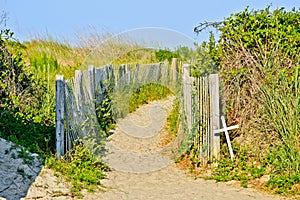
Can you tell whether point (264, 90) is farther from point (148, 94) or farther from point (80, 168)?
point (148, 94)

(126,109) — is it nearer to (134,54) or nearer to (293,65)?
(134,54)

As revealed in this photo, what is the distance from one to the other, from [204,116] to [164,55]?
7.68m

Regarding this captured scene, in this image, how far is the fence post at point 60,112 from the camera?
7.61m

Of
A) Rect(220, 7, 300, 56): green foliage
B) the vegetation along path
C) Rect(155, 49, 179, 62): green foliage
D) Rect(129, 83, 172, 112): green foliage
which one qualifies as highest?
Rect(155, 49, 179, 62): green foliage

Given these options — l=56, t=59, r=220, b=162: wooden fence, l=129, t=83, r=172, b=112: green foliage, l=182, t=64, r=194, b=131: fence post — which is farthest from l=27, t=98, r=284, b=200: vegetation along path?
l=129, t=83, r=172, b=112: green foliage

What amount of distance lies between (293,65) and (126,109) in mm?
5901

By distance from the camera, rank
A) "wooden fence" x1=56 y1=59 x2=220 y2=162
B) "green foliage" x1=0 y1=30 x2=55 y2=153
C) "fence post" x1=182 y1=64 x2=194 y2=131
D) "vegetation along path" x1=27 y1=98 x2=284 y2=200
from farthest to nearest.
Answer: "green foliage" x1=0 y1=30 x2=55 y2=153, "fence post" x1=182 y1=64 x2=194 y2=131, "wooden fence" x1=56 y1=59 x2=220 y2=162, "vegetation along path" x1=27 y1=98 x2=284 y2=200

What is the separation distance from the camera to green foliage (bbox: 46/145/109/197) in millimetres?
6961

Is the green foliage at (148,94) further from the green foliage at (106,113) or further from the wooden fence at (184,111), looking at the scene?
the wooden fence at (184,111)

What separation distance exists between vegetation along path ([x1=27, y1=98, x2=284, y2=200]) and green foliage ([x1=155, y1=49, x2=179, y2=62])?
344 centimetres

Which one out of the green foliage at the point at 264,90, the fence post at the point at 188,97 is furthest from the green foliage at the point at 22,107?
the green foliage at the point at 264,90

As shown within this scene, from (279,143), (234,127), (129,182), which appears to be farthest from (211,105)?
(129,182)

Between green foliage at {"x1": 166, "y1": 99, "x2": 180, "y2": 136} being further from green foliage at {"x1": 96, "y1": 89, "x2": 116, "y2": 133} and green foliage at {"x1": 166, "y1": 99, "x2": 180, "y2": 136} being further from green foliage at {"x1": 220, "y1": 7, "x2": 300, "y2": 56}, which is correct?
green foliage at {"x1": 220, "y1": 7, "x2": 300, "y2": 56}

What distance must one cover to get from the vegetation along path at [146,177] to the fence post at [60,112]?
0.73 metres
